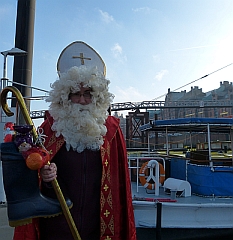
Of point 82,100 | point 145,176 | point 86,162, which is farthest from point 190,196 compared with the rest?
point 82,100

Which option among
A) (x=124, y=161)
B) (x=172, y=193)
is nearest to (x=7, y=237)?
(x=172, y=193)

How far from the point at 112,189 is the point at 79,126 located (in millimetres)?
524

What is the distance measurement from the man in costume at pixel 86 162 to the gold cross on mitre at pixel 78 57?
288mm

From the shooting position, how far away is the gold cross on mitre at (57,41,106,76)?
7.88ft

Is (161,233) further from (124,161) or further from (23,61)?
(23,61)

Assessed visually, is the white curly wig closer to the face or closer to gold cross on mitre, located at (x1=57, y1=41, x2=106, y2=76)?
the face

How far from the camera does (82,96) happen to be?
6.77ft

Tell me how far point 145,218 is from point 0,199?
343 centimetres

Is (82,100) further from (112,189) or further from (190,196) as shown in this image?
(190,196)

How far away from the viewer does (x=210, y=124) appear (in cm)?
513

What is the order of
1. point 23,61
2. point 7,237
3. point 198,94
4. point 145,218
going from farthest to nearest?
point 198,94, point 23,61, point 145,218, point 7,237

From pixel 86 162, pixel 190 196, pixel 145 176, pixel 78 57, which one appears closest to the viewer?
pixel 86 162

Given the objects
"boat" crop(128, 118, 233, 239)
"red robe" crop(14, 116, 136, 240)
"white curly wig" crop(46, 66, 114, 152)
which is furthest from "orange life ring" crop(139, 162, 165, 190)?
"white curly wig" crop(46, 66, 114, 152)

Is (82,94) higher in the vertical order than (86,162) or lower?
higher
